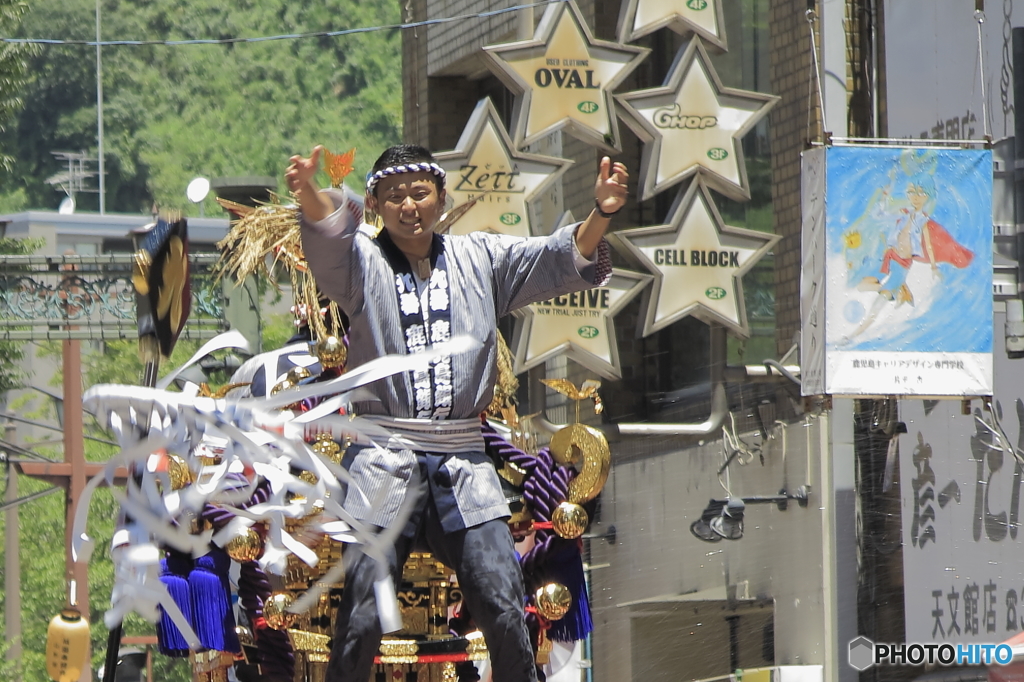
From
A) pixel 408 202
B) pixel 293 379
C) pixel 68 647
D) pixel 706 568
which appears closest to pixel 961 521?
pixel 706 568

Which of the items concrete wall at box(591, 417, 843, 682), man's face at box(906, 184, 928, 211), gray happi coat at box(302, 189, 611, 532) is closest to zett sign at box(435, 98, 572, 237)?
concrete wall at box(591, 417, 843, 682)

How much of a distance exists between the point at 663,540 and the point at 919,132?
290 centimetres

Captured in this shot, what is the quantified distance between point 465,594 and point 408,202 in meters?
0.97

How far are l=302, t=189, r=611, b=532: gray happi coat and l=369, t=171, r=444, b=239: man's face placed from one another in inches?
3.3

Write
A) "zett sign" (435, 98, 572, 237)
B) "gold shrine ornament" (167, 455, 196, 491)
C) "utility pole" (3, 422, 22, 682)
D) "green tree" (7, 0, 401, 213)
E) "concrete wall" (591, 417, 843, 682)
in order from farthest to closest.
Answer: "green tree" (7, 0, 401, 213) < "utility pole" (3, 422, 22, 682) < "zett sign" (435, 98, 572, 237) < "concrete wall" (591, 417, 843, 682) < "gold shrine ornament" (167, 455, 196, 491)

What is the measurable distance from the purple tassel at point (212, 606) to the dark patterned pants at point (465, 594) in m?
0.72

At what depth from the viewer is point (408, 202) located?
402cm

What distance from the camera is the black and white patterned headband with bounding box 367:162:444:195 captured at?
13.2ft

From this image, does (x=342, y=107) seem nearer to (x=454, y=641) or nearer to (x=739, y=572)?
(x=739, y=572)

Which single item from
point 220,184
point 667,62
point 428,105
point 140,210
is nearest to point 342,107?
point 140,210

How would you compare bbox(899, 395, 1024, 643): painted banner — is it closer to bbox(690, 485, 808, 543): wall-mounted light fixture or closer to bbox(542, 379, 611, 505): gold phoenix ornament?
bbox(690, 485, 808, 543): wall-mounted light fixture

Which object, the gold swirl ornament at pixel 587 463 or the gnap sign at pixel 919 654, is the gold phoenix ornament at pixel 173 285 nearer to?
the gold swirl ornament at pixel 587 463

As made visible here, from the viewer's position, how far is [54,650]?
5500 millimetres

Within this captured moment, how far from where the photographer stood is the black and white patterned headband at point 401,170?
13.2 ft
